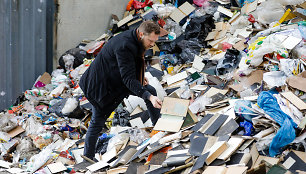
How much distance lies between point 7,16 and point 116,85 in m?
3.00

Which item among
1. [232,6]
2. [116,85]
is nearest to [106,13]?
[232,6]

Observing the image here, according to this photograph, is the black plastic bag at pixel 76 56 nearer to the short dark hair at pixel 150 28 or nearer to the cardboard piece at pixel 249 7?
the cardboard piece at pixel 249 7

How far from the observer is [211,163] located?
2.65 meters

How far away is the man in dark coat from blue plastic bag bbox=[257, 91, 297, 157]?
899mm

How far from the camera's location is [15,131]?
466cm

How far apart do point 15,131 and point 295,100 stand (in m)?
3.36

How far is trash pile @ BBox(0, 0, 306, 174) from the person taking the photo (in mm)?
2814

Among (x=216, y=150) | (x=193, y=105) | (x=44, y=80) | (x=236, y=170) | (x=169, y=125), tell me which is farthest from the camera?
(x=44, y=80)

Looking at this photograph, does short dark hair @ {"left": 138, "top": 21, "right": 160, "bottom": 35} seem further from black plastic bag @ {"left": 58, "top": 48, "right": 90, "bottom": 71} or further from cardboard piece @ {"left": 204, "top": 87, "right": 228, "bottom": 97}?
black plastic bag @ {"left": 58, "top": 48, "right": 90, "bottom": 71}

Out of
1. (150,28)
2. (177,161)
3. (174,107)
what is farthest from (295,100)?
(150,28)

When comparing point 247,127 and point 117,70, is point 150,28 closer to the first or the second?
point 117,70

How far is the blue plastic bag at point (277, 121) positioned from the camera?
277cm

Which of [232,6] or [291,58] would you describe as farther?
[232,6]

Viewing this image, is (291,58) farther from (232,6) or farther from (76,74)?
(76,74)
